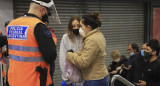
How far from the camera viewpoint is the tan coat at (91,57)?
11.8 feet

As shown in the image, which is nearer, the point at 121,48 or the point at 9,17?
the point at 9,17

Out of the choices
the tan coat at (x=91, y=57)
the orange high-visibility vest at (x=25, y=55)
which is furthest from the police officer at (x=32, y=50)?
the tan coat at (x=91, y=57)

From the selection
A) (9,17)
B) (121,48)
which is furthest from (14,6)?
(121,48)

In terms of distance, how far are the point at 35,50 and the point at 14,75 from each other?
43 cm

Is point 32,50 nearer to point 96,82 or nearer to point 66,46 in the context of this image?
point 96,82

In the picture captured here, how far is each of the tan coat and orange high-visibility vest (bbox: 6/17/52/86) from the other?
72 centimetres

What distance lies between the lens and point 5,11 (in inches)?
231

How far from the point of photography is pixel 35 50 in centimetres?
288

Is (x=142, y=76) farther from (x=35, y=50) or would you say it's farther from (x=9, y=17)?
(x=9, y=17)

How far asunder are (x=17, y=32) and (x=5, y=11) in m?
3.13

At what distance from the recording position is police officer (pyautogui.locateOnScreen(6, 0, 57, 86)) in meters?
2.84

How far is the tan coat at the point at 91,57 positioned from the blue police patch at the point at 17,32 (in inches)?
39.5

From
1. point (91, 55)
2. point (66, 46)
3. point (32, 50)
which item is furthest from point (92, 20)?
point (32, 50)

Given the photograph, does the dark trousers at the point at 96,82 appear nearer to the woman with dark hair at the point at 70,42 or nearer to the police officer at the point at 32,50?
the woman with dark hair at the point at 70,42
